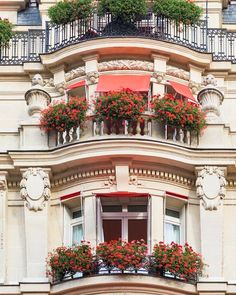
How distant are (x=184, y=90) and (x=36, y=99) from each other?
326 centimetres

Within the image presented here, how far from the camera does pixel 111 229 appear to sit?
142ft

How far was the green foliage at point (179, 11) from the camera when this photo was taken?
45594mm

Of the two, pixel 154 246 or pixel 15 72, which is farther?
pixel 15 72

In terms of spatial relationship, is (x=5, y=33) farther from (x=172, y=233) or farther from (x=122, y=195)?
(x=172, y=233)

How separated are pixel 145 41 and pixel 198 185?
3724 mm

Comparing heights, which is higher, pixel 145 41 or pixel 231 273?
pixel 145 41

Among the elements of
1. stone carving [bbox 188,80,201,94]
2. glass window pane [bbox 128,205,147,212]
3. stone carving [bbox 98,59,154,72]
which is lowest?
glass window pane [bbox 128,205,147,212]

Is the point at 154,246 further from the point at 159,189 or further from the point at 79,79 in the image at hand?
the point at 79,79

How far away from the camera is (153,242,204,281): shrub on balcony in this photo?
1654 inches

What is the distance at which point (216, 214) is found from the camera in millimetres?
43062

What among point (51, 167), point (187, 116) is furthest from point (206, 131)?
point (51, 167)

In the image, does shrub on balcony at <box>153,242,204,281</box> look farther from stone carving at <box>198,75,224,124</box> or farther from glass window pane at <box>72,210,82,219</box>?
stone carving at <box>198,75,224,124</box>

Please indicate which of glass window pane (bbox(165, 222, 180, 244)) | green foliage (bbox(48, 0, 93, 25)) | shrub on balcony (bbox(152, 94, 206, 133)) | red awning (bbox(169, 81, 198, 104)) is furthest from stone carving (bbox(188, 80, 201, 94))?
glass window pane (bbox(165, 222, 180, 244))

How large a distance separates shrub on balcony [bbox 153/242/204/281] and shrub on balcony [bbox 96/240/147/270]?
1.09 ft
